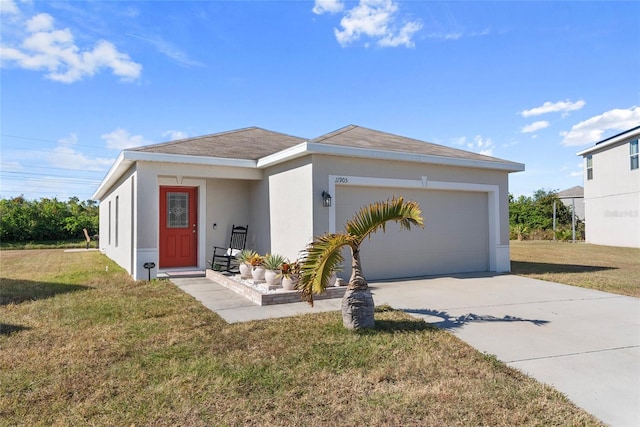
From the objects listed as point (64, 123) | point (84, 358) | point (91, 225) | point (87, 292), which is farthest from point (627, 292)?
point (91, 225)

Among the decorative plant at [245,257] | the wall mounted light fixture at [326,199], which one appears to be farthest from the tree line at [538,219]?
the decorative plant at [245,257]

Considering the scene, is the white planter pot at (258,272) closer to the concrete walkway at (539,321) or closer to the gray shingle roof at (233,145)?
the concrete walkway at (539,321)

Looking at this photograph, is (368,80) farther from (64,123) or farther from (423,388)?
(64,123)

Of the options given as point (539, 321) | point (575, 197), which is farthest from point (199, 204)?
point (575, 197)

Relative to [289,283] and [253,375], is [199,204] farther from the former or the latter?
[253,375]

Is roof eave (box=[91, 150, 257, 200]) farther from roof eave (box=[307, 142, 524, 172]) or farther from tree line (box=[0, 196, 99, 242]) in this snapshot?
tree line (box=[0, 196, 99, 242])

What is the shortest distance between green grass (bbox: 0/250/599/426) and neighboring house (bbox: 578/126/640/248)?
2068 cm

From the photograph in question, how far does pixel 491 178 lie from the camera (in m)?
10.3

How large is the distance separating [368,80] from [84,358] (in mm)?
10858

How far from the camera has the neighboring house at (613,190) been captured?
1970 centimetres

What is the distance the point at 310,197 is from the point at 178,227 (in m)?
4.30

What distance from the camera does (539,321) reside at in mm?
5340

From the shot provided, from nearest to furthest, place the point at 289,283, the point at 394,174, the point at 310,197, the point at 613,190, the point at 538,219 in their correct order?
1. the point at 289,283
2. the point at 310,197
3. the point at 394,174
4. the point at 613,190
5. the point at 538,219

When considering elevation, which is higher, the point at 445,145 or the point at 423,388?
the point at 445,145
